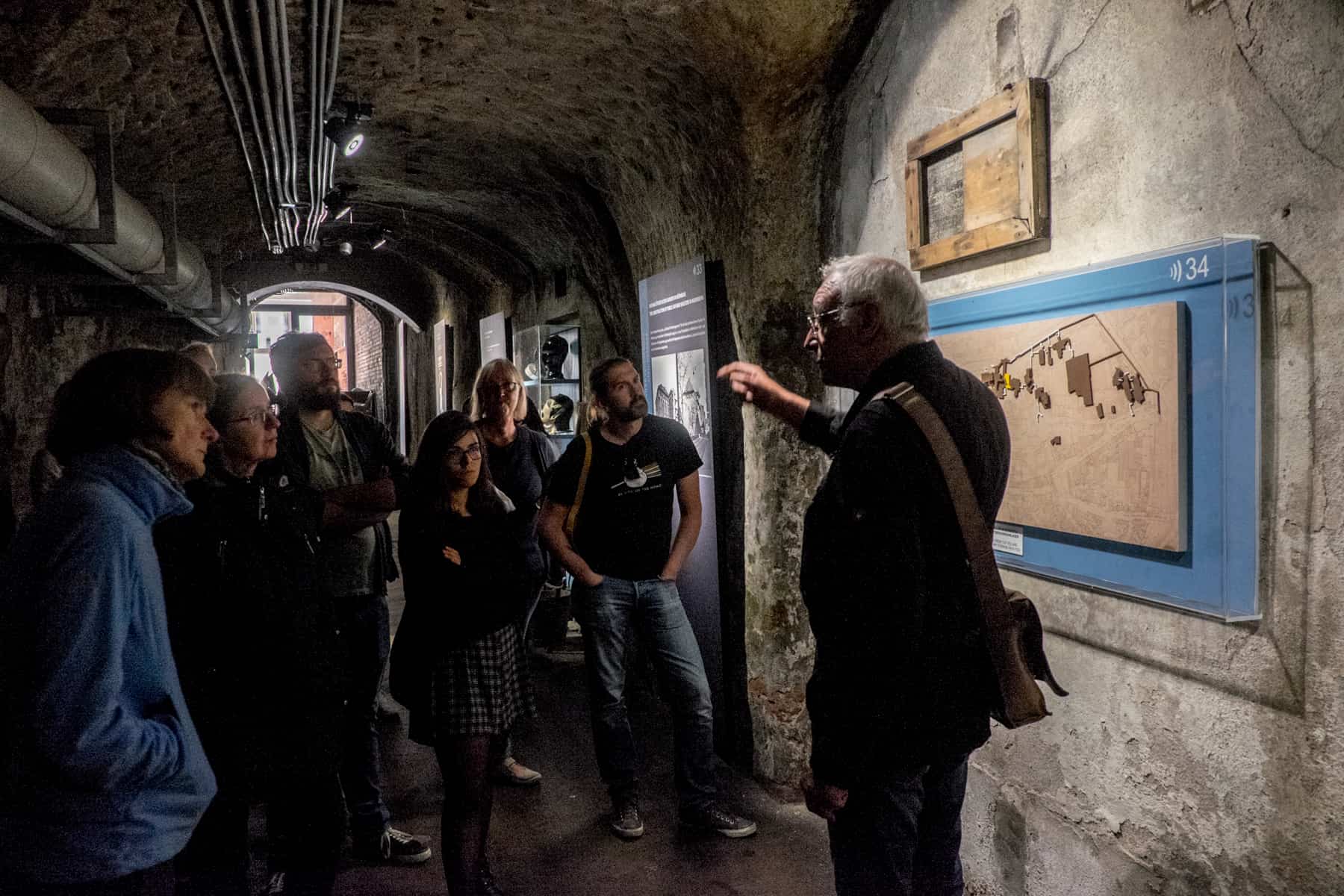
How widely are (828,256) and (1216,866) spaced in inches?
97.2

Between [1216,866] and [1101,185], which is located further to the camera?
[1101,185]

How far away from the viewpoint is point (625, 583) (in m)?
3.52

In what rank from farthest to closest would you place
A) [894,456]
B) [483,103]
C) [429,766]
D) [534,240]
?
[534,240], [483,103], [429,766], [894,456]

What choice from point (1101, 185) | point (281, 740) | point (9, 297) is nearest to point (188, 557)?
point (281, 740)

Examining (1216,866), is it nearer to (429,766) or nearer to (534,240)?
(429,766)

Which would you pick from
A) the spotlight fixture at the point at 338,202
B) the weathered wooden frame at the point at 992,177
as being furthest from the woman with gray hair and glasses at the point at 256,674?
the spotlight fixture at the point at 338,202

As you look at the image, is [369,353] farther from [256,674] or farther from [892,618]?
[892,618]

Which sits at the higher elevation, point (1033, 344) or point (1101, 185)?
point (1101, 185)

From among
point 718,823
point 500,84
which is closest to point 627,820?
point 718,823

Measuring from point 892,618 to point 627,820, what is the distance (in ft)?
7.10

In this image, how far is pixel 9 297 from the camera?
497cm

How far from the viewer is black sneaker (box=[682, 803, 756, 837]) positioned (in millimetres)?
3545

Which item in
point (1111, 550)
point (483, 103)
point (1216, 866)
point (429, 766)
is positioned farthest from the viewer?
point (483, 103)

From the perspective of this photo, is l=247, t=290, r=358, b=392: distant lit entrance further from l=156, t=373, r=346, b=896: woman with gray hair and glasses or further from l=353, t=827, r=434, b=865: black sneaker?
l=156, t=373, r=346, b=896: woman with gray hair and glasses
